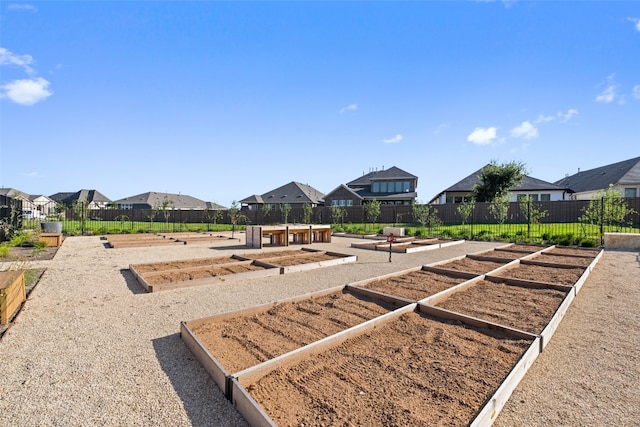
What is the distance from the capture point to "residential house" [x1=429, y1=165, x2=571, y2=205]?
29.9 metres

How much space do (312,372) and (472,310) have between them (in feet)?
8.83

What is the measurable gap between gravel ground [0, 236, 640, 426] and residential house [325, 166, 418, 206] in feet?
94.4

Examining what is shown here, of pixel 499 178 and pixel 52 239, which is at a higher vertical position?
pixel 499 178

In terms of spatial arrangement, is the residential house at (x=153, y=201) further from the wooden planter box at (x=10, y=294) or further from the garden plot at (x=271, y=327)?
the garden plot at (x=271, y=327)

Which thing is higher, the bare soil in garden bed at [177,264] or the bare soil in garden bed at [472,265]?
the bare soil in garden bed at [177,264]

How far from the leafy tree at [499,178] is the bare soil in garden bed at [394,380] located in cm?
2738

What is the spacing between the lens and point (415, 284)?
233 inches

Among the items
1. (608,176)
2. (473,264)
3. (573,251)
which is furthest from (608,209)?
(608,176)

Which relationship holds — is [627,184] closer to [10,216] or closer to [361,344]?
[361,344]

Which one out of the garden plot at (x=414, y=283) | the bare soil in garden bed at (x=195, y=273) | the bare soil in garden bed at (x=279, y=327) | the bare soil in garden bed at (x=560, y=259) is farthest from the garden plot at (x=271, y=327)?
the bare soil in garden bed at (x=560, y=259)

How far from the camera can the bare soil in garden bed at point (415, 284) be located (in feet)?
17.4

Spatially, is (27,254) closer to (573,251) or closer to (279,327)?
(279,327)

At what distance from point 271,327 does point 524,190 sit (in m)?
33.0

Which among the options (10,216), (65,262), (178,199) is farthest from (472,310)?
(178,199)
